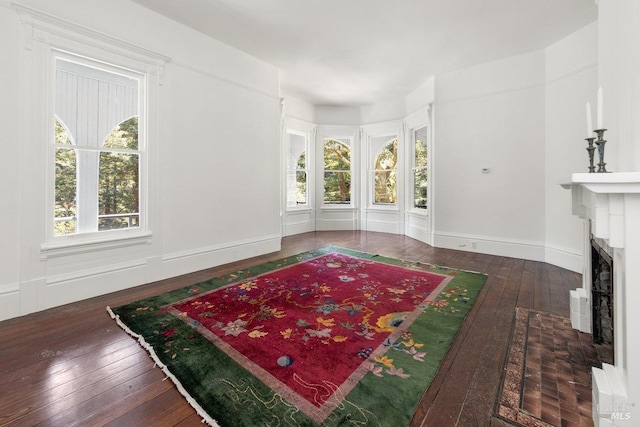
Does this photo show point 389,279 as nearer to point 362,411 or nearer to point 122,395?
point 362,411

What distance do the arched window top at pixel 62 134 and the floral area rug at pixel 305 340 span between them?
1.65 metres

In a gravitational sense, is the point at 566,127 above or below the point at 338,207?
above

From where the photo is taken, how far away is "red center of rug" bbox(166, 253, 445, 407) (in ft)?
5.57

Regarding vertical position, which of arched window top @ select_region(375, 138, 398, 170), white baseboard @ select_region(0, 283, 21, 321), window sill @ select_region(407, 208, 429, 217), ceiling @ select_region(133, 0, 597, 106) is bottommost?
white baseboard @ select_region(0, 283, 21, 321)

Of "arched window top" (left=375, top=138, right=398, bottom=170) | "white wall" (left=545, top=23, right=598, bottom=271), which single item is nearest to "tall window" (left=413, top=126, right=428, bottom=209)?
"arched window top" (left=375, top=138, right=398, bottom=170)

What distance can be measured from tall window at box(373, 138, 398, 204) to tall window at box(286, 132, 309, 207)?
1760 mm

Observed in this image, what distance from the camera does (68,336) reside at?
208 cm

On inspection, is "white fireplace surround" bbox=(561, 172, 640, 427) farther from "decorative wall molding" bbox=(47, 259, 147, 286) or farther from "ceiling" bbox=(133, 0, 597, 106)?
"decorative wall molding" bbox=(47, 259, 147, 286)

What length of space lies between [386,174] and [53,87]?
6018 mm

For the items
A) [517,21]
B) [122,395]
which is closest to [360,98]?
[517,21]

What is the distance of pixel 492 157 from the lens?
4609 millimetres

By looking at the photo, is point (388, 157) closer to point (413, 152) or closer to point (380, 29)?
point (413, 152)

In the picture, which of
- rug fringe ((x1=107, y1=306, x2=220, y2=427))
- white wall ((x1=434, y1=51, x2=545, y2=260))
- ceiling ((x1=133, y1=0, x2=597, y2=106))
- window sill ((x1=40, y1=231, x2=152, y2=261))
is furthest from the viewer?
white wall ((x1=434, y1=51, x2=545, y2=260))

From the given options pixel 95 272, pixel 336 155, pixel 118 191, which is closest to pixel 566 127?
pixel 336 155
